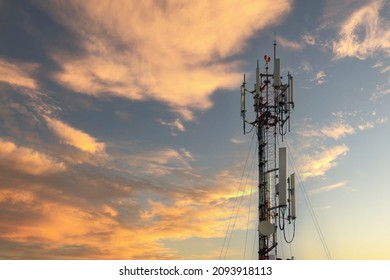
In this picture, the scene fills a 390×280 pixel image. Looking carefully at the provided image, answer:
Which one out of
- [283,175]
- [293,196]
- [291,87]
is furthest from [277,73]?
[293,196]

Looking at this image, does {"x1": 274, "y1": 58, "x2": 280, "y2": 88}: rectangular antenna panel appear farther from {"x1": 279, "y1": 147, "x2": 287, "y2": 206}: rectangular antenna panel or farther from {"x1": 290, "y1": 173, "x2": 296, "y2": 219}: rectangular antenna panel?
{"x1": 290, "y1": 173, "x2": 296, "y2": 219}: rectangular antenna panel

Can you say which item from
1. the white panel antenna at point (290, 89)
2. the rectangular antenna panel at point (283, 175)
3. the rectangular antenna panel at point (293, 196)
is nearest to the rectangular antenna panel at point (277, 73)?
the white panel antenna at point (290, 89)

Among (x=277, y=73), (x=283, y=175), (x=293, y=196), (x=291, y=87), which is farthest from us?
(x=277, y=73)

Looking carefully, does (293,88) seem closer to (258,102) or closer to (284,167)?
(258,102)

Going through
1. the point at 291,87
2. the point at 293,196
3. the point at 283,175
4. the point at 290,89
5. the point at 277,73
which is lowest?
the point at 293,196

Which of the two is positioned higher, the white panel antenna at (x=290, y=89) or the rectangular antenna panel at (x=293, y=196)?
the white panel antenna at (x=290, y=89)

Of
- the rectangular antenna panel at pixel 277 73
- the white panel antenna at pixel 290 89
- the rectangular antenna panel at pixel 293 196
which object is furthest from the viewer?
the rectangular antenna panel at pixel 277 73

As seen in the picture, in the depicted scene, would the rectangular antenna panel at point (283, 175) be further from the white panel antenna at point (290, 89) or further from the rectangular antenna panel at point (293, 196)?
the white panel antenna at point (290, 89)

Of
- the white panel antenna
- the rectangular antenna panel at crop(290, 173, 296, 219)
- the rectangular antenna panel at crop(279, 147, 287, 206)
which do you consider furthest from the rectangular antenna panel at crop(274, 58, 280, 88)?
the rectangular antenna panel at crop(290, 173, 296, 219)

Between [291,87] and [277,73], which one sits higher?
[277,73]

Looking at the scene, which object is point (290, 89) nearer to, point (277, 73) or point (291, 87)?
point (291, 87)
